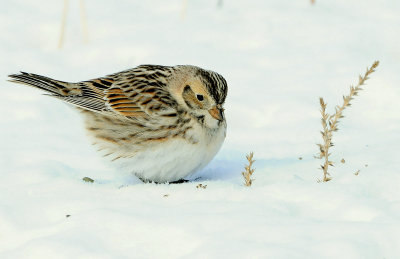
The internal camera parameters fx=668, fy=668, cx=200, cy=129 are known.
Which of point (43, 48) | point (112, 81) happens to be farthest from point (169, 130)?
point (43, 48)

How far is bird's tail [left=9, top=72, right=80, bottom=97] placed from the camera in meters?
5.53

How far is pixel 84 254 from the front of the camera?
352 centimetres

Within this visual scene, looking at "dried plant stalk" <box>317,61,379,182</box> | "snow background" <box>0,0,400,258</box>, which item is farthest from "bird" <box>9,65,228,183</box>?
"dried plant stalk" <box>317,61,379,182</box>

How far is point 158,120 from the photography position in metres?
4.96

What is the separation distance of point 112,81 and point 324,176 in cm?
201

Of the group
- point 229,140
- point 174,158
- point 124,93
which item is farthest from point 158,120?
point 229,140

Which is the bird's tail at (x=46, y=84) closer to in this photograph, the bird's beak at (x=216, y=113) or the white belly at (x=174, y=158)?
the white belly at (x=174, y=158)

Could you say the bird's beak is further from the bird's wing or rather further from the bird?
the bird's wing

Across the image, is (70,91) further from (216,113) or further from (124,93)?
(216,113)

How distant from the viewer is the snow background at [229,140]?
Answer: 3.64m

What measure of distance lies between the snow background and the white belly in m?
0.16

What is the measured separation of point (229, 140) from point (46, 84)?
1.98 metres

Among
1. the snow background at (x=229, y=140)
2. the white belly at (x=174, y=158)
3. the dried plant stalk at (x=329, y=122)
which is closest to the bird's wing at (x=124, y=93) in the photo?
the white belly at (x=174, y=158)

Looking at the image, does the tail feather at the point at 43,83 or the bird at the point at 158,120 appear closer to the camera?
the bird at the point at 158,120
